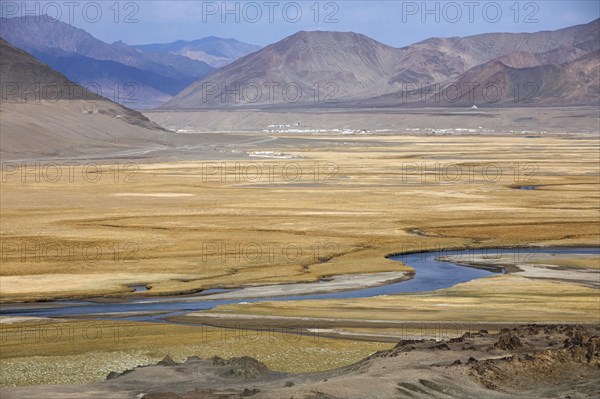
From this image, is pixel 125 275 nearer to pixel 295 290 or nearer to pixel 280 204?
pixel 295 290

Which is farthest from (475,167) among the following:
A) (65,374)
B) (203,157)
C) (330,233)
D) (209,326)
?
(65,374)

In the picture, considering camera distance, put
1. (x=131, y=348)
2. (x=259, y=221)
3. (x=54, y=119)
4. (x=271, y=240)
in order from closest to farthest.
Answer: (x=131, y=348) < (x=271, y=240) < (x=259, y=221) < (x=54, y=119)

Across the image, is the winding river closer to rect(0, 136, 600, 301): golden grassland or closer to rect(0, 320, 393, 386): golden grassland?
rect(0, 136, 600, 301): golden grassland

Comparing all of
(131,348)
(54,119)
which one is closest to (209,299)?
(131,348)

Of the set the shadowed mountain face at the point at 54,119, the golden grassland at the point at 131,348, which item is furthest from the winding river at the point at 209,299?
the shadowed mountain face at the point at 54,119

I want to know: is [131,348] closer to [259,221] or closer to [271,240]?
[271,240]

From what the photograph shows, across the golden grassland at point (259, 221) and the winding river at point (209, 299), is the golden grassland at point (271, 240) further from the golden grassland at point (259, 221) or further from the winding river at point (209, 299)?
the winding river at point (209, 299)
